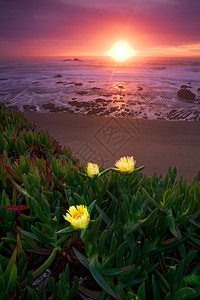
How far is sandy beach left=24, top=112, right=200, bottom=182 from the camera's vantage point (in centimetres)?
372

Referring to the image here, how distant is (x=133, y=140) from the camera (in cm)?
452

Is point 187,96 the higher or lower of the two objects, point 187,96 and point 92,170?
the lower

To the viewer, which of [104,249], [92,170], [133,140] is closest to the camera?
[104,249]

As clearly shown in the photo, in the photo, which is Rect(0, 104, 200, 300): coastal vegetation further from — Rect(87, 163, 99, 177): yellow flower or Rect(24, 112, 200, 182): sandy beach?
Rect(24, 112, 200, 182): sandy beach

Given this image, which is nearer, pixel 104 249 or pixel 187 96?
pixel 104 249

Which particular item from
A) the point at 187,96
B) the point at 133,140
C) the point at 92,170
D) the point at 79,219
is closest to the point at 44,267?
the point at 79,219

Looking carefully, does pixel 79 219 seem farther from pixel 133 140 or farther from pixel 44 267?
pixel 133 140

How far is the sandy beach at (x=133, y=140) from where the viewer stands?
3.72 metres

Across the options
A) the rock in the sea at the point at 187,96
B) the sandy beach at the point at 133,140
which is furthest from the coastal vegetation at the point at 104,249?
the rock in the sea at the point at 187,96

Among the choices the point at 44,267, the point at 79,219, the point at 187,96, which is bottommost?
the point at 187,96

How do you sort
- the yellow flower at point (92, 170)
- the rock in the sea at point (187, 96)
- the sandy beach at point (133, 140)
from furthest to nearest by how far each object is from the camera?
the rock in the sea at point (187, 96), the sandy beach at point (133, 140), the yellow flower at point (92, 170)

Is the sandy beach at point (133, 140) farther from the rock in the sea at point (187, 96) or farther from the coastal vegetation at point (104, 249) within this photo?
the rock in the sea at point (187, 96)

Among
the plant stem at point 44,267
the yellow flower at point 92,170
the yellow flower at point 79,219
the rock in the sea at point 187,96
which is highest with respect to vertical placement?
the yellow flower at point 92,170

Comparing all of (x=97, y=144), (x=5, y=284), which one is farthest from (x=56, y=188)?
(x=97, y=144)
